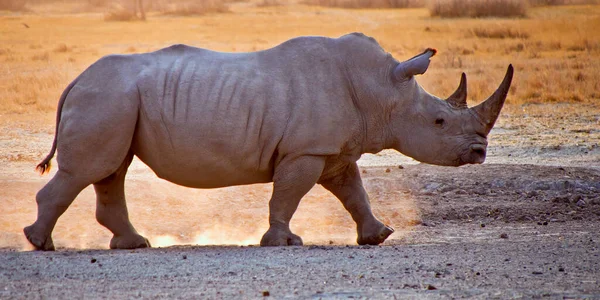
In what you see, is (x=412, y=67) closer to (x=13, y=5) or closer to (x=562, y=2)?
(x=13, y=5)

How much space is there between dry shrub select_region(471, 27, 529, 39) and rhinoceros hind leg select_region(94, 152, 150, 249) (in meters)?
23.1

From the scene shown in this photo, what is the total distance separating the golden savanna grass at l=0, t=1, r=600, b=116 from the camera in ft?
65.5

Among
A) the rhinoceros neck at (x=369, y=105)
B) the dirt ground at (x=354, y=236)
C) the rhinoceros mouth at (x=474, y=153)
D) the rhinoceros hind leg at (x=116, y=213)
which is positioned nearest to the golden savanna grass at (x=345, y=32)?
the dirt ground at (x=354, y=236)

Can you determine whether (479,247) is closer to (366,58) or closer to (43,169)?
(366,58)

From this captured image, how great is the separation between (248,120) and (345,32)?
24.3m

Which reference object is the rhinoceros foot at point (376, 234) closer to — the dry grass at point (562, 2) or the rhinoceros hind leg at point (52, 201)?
the rhinoceros hind leg at point (52, 201)

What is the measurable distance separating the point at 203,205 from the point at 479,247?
358cm

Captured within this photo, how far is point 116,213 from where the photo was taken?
8.90 meters

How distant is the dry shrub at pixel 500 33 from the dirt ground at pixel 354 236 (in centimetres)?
1542

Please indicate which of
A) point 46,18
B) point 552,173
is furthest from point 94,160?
point 46,18

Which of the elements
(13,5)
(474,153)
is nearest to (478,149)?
(474,153)

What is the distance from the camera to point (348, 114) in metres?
8.54

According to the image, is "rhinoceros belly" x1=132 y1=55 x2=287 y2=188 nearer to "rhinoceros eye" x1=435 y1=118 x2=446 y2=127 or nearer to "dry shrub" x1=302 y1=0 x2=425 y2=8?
"rhinoceros eye" x1=435 y1=118 x2=446 y2=127

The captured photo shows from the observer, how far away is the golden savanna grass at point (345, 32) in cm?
1997
